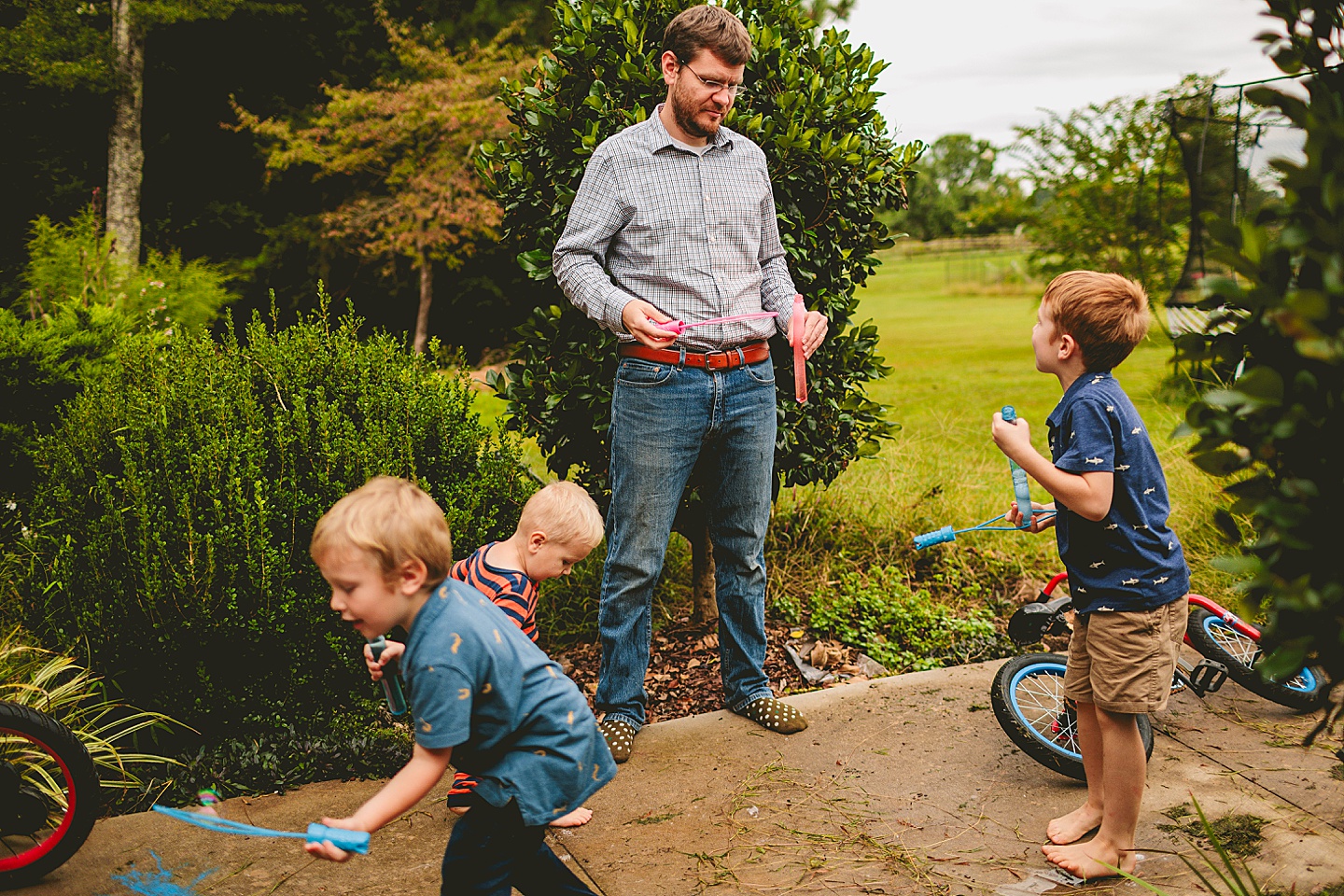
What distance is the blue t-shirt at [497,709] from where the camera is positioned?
198 centimetres

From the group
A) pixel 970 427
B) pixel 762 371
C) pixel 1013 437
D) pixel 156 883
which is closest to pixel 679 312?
pixel 762 371

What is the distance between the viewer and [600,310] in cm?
329

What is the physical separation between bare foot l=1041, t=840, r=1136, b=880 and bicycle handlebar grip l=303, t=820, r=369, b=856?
195 cm

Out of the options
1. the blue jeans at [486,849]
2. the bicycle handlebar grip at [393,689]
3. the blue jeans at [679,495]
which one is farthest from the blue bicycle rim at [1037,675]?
the bicycle handlebar grip at [393,689]

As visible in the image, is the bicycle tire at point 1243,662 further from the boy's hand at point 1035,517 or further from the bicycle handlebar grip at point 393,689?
the bicycle handlebar grip at point 393,689

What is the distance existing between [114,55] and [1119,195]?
11967 mm

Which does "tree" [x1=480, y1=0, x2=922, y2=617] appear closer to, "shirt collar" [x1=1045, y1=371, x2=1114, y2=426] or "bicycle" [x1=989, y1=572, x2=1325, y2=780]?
"bicycle" [x1=989, y1=572, x2=1325, y2=780]

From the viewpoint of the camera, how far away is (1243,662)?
12.9ft

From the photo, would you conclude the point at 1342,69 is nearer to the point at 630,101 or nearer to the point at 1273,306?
the point at 1273,306

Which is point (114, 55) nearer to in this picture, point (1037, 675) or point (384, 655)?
point (384, 655)

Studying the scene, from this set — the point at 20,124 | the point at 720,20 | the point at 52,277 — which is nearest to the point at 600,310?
the point at 720,20

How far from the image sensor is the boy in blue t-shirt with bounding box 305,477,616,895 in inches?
77.2

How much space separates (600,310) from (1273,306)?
2.08 metres

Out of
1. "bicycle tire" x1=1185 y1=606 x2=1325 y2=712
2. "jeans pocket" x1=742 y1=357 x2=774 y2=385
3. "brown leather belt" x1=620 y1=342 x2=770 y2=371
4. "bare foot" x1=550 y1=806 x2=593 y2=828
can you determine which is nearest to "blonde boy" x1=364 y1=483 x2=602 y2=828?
"bare foot" x1=550 y1=806 x2=593 y2=828
